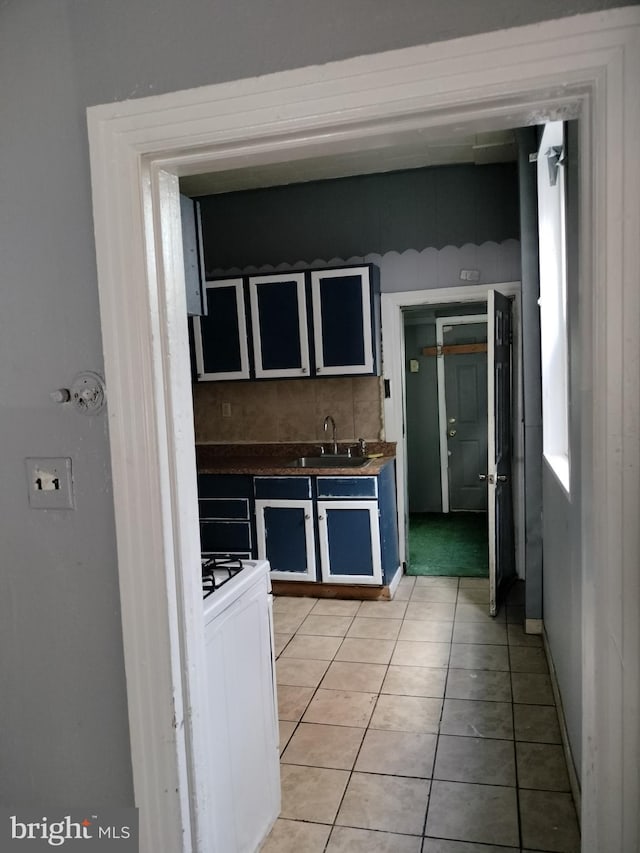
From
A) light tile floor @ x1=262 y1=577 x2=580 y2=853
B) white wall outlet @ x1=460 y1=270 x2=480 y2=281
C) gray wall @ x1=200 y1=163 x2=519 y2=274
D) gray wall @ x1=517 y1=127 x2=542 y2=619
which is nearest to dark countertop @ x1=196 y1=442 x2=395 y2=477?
light tile floor @ x1=262 y1=577 x2=580 y2=853

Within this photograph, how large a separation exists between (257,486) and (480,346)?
310 cm

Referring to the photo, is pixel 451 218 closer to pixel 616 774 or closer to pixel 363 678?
pixel 363 678

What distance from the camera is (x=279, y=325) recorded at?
4641 millimetres

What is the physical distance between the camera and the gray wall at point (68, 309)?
125cm

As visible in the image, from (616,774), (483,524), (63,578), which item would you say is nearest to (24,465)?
(63,578)

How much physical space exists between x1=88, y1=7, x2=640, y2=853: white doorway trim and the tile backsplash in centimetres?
345

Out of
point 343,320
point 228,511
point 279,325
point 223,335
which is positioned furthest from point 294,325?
point 228,511

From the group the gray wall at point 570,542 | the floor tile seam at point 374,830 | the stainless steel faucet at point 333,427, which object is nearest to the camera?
the gray wall at point 570,542

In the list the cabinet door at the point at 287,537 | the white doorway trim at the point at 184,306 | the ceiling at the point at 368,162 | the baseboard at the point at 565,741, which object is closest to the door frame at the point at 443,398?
the ceiling at the point at 368,162

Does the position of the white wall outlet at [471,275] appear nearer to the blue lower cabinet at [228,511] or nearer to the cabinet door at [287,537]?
the cabinet door at [287,537]

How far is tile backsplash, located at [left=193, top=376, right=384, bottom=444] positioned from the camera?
488cm

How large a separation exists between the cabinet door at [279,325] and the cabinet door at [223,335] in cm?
10

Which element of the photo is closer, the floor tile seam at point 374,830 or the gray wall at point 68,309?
the gray wall at point 68,309

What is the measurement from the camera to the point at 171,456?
1394 millimetres
